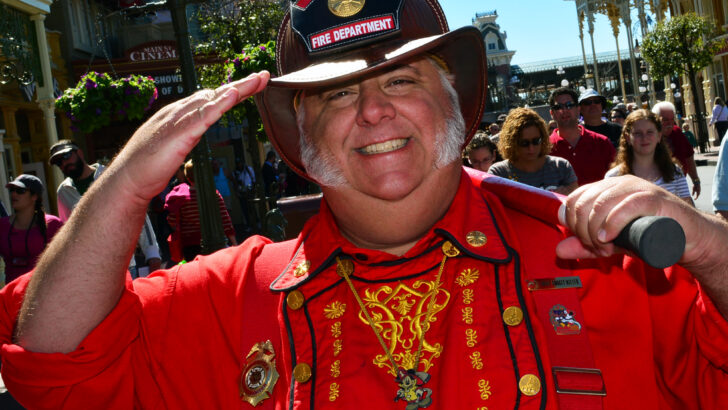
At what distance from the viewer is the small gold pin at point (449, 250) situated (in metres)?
1.97

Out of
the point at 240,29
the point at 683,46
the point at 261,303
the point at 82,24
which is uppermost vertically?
the point at 82,24

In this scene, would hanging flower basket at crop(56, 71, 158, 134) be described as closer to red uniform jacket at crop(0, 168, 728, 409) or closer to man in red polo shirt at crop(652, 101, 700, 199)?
man in red polo shirt at crop(652, 101, 700, 199)

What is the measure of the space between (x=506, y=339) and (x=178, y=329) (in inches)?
36.4

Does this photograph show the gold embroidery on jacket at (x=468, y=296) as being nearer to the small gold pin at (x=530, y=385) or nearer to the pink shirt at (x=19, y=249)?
the small gold pin at (x=530, y=385)

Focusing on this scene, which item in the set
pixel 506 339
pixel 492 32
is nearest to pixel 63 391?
pixel 506 339

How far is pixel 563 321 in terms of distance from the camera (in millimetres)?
1728

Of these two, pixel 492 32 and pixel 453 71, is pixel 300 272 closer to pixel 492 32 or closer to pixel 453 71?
pixel 453 71

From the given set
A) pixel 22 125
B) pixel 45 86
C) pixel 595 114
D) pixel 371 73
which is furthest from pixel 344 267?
pixel 22 125

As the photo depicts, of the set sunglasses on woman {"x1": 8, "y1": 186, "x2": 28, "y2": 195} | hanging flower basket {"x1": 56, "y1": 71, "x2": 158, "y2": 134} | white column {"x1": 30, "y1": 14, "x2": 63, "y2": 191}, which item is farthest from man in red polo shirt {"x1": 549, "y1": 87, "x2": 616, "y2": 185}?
white column {"x1": 30, "y1": 14, "x2": 63, "y2": 191}

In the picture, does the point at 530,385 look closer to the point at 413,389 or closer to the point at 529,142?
the point at 413,389

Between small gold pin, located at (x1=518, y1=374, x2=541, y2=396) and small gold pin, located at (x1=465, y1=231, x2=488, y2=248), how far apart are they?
40 cm

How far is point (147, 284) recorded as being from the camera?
2.02 m

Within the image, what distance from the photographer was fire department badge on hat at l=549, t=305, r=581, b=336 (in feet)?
5.61

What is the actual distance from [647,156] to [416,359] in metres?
5.33
